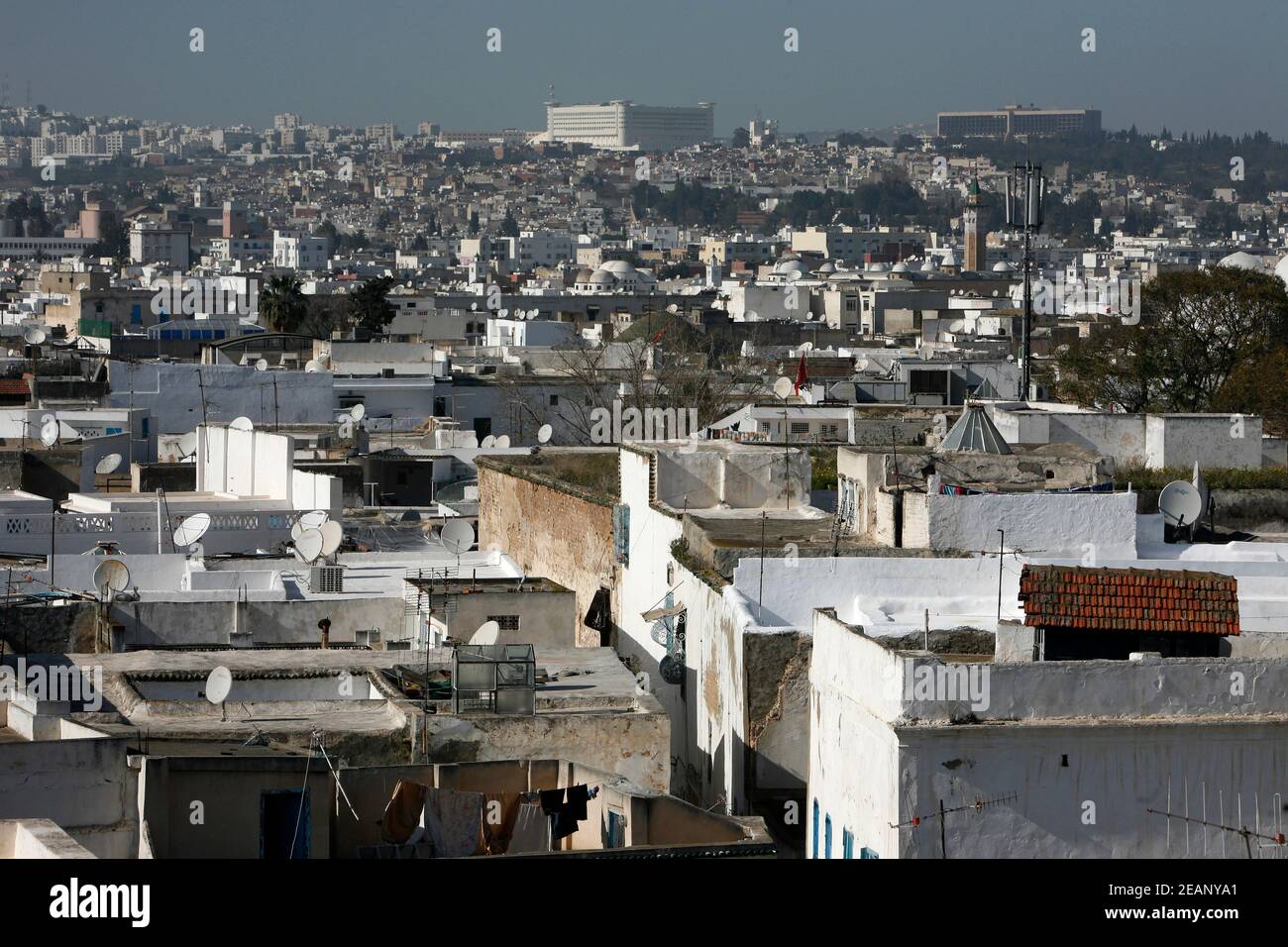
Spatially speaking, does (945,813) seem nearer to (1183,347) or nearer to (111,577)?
(111,577)

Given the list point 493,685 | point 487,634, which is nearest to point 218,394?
point 487,634

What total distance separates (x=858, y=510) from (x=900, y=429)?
6.87 meters

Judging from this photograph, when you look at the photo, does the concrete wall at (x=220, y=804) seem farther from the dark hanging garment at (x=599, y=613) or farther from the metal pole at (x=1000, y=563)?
the dark hanging garment at (x=599, y=613)

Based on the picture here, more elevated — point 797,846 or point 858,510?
point 858,510

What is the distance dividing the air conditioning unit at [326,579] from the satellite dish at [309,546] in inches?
5.4

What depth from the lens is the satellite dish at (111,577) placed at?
49.9 feet

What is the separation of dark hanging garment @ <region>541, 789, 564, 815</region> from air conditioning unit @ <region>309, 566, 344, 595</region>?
22.3 feet

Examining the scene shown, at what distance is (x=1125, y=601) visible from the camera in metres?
11.5

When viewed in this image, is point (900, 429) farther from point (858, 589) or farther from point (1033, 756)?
point (1033, 756)

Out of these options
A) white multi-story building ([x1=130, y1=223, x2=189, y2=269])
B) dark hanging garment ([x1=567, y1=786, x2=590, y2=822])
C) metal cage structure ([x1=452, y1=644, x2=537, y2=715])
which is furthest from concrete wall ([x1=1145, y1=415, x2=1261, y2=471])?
white multi-story building ([x1=130, y1=223, x2=189, y2=269])

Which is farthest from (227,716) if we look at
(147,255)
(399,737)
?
(147,255)

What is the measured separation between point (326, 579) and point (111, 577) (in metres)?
1.97

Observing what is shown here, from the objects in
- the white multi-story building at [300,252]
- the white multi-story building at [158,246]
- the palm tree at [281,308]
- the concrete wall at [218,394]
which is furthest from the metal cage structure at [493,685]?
the white multi-story building at [300,252]
